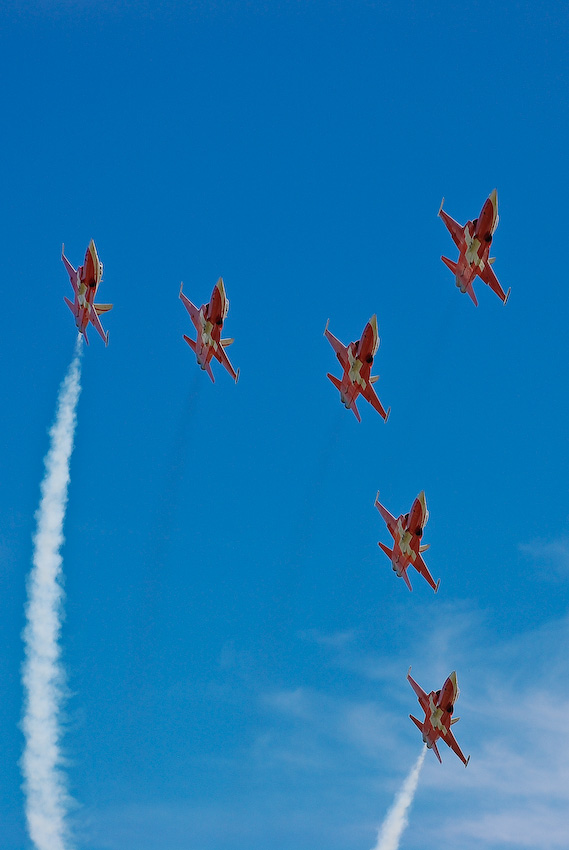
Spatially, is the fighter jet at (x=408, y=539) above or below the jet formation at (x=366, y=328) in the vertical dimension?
below

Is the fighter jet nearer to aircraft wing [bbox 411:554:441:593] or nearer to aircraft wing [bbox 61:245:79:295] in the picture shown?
aircraft wing [bbox 411:554:441:593]

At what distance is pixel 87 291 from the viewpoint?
10125 centimetres

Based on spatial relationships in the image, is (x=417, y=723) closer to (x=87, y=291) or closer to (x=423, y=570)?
(x=423, y=570)

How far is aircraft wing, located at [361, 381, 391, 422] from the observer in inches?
4359

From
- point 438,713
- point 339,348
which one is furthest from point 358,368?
point 438,713

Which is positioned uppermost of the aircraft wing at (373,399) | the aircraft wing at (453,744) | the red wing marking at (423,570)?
the aircraft wing at (373,399)

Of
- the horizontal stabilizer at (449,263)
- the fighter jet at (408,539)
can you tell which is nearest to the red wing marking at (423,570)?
the fighter jet at (408,539)

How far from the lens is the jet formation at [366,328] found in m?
102

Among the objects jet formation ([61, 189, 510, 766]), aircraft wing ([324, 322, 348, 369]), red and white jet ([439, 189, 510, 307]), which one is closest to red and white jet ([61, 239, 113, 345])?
jet formation ([61, 189, 510, 766])

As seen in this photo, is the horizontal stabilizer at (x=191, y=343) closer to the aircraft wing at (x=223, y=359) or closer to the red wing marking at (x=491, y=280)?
the aircraft wing at (x=223, y=359)

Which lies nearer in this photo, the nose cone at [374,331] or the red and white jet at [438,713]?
the nose cone at [374,331]

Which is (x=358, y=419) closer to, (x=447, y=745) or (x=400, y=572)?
(x=400, y=572)

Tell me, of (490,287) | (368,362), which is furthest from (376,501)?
(490,287)

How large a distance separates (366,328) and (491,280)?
13.3 m
